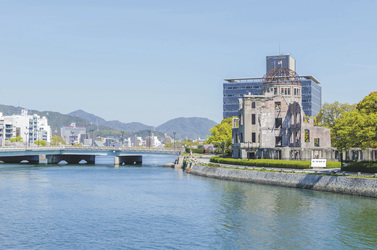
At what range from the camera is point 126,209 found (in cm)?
6362

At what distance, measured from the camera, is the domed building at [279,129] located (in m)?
113

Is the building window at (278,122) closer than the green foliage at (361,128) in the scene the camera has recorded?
No

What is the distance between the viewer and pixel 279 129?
122 m

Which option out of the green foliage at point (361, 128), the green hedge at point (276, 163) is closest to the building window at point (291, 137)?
the green hedge at point (276, 163)

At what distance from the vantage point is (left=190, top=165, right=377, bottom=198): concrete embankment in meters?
70.2

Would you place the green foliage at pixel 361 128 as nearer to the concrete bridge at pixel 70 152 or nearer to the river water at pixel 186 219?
the river water at pixel 186 219

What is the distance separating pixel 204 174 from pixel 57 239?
2743 inches

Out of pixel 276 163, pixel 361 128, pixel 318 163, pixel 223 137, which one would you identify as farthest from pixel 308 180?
pixel 223 137

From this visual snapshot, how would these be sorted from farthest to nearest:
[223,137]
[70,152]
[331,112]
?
[70,152] < [223,137] < [331,112]

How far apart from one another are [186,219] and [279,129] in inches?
2787

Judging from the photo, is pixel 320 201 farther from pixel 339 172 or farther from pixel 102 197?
pixel 102 197

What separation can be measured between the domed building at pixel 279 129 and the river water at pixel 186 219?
3251cm

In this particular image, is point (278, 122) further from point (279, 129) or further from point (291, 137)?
point (291, 137)

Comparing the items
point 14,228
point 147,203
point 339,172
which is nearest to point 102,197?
point 147,203
